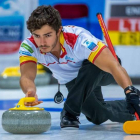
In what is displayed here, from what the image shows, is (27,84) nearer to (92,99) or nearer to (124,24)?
(92,99)

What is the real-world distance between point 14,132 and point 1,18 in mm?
4288

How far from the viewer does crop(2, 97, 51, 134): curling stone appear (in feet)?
8.73

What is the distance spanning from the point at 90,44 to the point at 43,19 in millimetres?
327

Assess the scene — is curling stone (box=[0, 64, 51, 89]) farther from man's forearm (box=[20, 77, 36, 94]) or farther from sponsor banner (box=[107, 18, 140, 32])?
man's forearm (box=[20, 77, 36, 94])

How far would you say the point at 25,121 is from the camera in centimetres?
266

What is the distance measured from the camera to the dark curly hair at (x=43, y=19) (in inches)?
110

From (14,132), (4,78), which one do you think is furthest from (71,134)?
(4,78)

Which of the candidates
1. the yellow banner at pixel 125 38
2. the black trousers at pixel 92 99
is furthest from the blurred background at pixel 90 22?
the black trousers at pixel 92 99

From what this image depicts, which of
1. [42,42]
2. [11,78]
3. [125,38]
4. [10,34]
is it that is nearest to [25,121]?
[42,42]

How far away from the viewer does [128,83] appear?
2.64 meters

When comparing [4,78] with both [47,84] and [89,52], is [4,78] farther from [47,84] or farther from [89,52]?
[89,52]

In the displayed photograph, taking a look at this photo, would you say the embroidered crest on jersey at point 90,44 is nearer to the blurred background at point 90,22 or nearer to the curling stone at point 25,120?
the curling stone at point 25,120

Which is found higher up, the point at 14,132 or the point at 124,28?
the point at 124,28

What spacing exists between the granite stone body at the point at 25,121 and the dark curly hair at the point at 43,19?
51 centimetres
